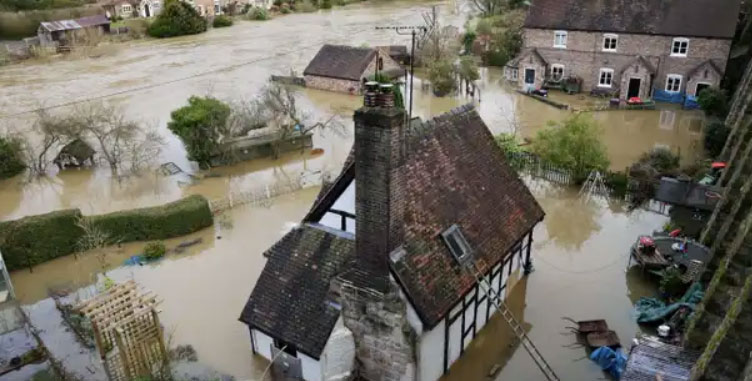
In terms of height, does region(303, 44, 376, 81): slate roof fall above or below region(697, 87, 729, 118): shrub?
above

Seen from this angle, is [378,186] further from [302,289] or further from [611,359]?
[611,359]

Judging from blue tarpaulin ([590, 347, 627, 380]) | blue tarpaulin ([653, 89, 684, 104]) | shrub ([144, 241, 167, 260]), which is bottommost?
blue tarpaulin ([590, 347, 627, 380])

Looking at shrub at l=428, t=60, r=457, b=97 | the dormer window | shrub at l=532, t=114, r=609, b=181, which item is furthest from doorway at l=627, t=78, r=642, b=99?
the dormer window

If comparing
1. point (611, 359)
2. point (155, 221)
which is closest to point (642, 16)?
point (611, 359)

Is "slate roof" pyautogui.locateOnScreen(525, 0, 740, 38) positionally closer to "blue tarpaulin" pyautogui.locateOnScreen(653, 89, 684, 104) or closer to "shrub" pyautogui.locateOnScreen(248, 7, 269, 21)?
"blue tarpaulin" pyautogui.locateOnScreen(653, 89, 684, 104)

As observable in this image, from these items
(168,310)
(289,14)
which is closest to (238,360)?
(168,310)

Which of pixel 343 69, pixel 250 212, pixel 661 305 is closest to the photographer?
pixel 661 305

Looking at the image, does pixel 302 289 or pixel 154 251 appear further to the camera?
pixel 154 251

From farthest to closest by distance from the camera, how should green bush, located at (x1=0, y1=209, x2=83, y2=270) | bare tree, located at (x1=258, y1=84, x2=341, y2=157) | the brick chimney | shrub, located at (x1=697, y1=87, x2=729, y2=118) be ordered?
1. shrub, located at (x1=697, y1=87, x2=729, y2=118)
2. bare tree, located at (x1=258, y1=84, x2=341, y2=157)
3. green bush, located at (x1=0, y1=209, x2=83, y2=270)
4. the brick chimney
